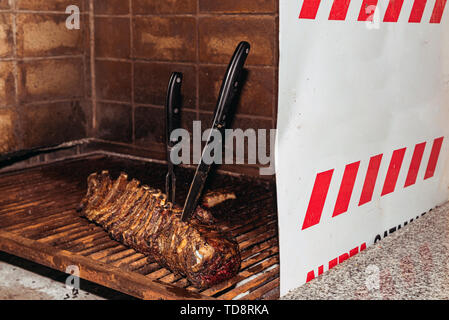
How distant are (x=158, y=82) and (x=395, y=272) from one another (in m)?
3.41

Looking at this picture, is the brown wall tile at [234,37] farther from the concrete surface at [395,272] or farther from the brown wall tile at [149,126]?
the concrete surface at [395,272]

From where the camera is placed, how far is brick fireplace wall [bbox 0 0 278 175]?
4.53 m

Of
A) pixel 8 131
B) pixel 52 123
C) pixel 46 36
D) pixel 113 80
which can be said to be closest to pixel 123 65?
pixel 113 80

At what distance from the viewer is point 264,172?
452 centimetres

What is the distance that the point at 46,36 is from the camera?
17.0 feet

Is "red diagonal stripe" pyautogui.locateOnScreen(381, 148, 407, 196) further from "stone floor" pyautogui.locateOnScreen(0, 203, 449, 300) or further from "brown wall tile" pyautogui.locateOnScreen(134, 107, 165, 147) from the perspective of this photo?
"brown wall tile" pyautogui.locateOnScreen(134, 107, 165, 147)

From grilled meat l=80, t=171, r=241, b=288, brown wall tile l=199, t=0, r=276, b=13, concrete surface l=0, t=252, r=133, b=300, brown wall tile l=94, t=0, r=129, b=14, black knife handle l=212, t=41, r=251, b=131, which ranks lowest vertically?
concrete surface l=0, t=252, r=133, b=300

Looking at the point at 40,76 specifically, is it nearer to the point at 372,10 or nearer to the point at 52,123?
the point at 52,123

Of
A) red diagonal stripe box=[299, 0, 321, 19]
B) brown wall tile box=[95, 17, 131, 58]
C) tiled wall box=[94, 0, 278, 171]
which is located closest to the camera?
red diagonal stripe box=[299, 0, 321, 19]

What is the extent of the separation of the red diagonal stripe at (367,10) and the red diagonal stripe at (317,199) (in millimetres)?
569

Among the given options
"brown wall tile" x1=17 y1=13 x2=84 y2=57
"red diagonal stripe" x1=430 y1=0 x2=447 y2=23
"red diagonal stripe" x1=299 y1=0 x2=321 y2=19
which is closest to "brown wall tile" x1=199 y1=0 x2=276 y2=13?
"brown wall tile" x1=17 y1=13 x2=84 y2=57

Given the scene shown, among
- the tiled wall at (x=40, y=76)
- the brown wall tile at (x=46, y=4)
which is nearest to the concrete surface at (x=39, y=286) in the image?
the tiled wall at (x=40, y=76)

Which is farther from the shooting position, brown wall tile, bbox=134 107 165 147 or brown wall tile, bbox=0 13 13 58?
brown wall tile, bbox=134 107 165 147

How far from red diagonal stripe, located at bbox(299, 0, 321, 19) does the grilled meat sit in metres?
1.05
